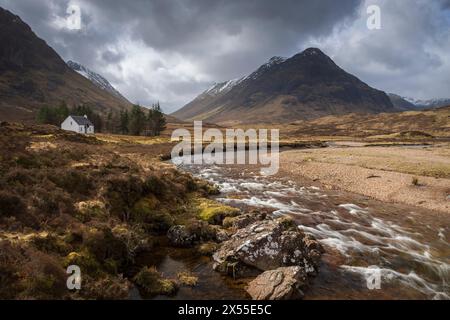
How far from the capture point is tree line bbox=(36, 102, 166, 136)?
124 metres

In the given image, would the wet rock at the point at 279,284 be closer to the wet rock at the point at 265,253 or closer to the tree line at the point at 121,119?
the wet rock at the point at 265,253

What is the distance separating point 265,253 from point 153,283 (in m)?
5.89

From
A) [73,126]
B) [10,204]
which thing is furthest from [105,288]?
[73,126]

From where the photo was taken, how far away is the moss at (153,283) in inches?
545

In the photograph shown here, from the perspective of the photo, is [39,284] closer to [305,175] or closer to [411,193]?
[411,193]

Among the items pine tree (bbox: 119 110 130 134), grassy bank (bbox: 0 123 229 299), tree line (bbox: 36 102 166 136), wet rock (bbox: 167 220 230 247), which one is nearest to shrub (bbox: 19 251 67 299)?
grassy bank (bbox: 0 123 229 299)

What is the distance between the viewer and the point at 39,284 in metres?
11.8

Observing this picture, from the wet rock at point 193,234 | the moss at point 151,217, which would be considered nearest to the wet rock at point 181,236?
the wet rock at point 193,234

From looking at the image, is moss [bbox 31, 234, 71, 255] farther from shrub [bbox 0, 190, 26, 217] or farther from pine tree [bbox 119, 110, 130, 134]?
pine tree [bbox 119, 110, 130, 134]

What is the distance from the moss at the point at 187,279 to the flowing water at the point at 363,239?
2.06 m

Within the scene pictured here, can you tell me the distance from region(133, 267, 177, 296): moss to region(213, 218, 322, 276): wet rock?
294 centimetres

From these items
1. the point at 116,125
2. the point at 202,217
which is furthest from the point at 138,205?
the point at 116,125

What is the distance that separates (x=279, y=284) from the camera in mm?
14039

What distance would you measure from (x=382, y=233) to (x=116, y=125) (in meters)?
140
